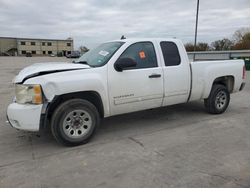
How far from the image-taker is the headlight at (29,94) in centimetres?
372

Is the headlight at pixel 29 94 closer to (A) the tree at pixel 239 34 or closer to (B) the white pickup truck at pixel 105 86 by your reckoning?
(B) the white pickup truck at pixel 105 86

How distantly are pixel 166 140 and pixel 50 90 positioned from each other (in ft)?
7.32

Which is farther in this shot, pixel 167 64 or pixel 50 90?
pixel 167 64

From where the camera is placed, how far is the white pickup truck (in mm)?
3805

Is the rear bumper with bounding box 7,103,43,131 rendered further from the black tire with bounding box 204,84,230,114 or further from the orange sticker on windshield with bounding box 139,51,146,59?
the black tire with bounding box 204,84,230,114

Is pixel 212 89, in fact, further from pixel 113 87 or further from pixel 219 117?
pixel 113 87

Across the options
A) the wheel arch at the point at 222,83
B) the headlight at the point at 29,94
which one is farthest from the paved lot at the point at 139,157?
the headlight at the point at 29,94

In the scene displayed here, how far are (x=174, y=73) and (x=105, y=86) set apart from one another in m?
1.65

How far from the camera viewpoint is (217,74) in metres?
5.89

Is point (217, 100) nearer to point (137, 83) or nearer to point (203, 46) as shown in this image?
point (137, 83)

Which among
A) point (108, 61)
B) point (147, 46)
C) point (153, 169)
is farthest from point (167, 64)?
point (153, 169)

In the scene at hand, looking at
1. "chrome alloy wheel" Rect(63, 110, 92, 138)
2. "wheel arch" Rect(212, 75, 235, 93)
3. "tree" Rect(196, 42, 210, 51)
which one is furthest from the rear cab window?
"tree" Rect(196, 42, 210, 51)

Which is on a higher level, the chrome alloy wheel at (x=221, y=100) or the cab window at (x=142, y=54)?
the cab window at (x=142, y=54)

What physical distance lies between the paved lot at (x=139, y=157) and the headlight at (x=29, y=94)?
2.82 feet
